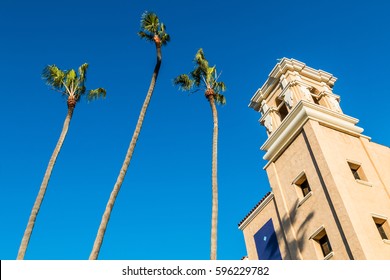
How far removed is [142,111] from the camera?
22344 millimetres

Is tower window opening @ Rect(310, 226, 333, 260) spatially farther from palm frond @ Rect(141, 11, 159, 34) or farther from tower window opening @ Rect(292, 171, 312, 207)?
palm frond @ Rect(141, 11, 159, 34)

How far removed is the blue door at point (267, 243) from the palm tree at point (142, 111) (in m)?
11.6

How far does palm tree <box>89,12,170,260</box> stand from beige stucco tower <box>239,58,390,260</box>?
30.4 feet

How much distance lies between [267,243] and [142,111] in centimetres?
1228

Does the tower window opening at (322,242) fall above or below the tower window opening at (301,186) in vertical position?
below

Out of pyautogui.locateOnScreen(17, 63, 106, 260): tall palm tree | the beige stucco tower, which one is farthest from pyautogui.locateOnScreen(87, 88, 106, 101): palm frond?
the beige stucco tower

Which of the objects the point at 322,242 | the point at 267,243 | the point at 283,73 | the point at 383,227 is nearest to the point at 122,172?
the point at 322,242

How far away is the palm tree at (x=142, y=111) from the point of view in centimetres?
1694

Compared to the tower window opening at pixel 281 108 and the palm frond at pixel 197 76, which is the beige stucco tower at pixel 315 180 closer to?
the tower window opening at pixel 281 108

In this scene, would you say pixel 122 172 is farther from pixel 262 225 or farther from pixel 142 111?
pixel 262 225

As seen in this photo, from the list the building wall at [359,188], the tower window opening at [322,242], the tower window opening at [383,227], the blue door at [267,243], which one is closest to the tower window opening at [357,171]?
the building wall at [359,188]

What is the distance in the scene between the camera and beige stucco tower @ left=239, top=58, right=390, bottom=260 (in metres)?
21.3

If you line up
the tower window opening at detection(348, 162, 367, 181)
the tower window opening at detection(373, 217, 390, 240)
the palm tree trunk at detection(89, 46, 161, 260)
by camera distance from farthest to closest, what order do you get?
the tower window opening at detection(348, 162, 367, 181) < the tower window opening at detection(373, 217, 390, 240) < the palm tree trunk at detection(89, 46, 161, 260)
